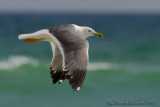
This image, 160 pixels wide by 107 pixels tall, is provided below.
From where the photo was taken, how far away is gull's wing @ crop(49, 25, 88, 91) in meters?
4.41

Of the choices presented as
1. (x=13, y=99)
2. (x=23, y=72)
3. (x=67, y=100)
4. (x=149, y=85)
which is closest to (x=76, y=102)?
(x=67, y=100)

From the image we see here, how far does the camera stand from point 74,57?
15.0 feet

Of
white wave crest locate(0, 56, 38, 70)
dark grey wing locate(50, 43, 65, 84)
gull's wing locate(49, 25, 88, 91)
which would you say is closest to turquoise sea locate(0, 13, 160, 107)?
white wave crest locate(0, 56, 38, 70)

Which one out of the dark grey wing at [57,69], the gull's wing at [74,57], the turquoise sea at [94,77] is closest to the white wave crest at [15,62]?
the turquoise sea at [94,77]

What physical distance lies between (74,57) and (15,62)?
1043 centimetres

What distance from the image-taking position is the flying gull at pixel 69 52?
4.43 meters

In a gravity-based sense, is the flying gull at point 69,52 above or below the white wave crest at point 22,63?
above

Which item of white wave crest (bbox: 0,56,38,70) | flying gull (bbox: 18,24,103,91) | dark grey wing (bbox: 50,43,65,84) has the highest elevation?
flying gull (bbox: 18,24,103,91)

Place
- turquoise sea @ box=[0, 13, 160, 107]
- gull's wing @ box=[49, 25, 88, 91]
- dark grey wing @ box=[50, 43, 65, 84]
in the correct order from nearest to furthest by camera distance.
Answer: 1. gull's wing @ box=[49, 25, 88, 91]
2. dark grey wing @ box=[50, 43, 65, 84]
3. turquoise sea @ box=[0, 13, 160, 107]

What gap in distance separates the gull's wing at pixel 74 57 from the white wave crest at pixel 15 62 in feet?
30.0

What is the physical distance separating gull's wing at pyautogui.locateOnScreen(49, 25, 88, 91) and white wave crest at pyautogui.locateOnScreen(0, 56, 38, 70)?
360 inches

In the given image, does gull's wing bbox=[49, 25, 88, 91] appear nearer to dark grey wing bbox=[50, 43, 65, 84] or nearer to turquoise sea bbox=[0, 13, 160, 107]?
dark grey wing bbox=[50, 43, 65, 84]

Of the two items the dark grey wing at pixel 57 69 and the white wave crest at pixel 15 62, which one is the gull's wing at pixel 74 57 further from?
the white wave crest at pixel 15 62

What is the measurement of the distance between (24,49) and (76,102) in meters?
7.74
